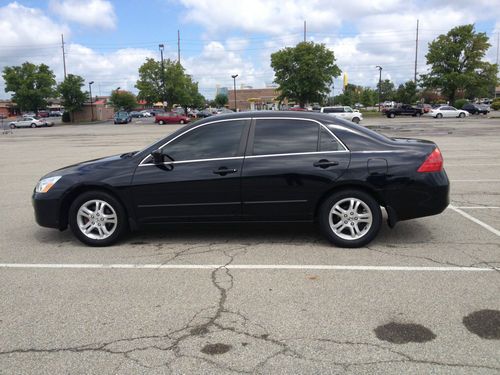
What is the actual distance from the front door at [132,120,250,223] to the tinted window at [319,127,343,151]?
92 cm

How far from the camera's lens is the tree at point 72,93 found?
64.8 meters

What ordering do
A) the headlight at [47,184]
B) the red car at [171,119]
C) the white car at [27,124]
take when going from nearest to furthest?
the headlight at [47,184] → the red car at [171,119] → the white car at [27,124]

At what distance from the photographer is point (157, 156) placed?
18.1ft

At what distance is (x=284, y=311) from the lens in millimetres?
3895

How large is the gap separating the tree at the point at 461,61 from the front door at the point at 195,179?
65672 mm

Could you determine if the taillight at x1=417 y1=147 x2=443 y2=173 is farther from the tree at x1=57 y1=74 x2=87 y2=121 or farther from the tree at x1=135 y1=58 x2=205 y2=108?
the tree at x1=57 y1=74 x2=87 y2=121

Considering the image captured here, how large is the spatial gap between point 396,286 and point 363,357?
1347mm

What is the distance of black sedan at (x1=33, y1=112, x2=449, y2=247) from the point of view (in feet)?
17.7

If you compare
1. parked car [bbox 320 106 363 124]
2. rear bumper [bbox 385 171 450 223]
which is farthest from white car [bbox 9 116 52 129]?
rear bumper [bbox 385 171 450 223]

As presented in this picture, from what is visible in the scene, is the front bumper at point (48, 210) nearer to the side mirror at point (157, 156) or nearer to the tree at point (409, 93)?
the side mirror at point (157, 156)

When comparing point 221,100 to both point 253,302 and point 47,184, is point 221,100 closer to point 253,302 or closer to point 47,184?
point 47,184

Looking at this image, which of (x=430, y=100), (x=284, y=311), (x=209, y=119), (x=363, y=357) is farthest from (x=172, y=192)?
(x=430, y=100)

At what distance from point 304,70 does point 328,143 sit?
5743 centimetres

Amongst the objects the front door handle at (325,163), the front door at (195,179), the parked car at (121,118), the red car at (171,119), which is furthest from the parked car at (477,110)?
the front door at (195,179)
